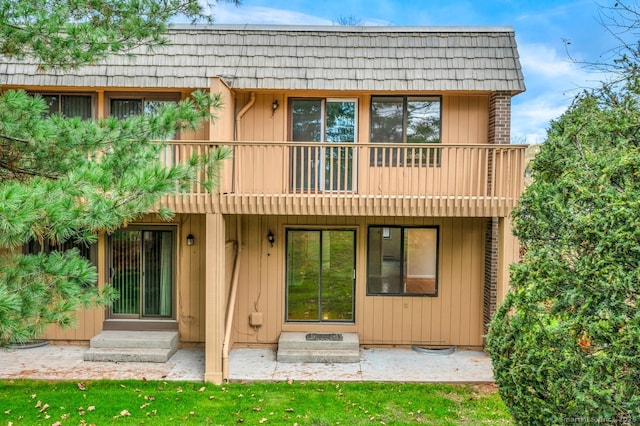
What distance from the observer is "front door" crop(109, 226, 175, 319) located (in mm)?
8555

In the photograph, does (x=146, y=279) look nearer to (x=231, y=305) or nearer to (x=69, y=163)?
(x=231, y=305)

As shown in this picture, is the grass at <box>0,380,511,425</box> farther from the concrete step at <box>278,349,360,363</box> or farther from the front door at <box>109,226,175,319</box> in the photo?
the front door at <box>109,226,175,319</box>

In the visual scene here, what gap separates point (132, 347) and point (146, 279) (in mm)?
1337

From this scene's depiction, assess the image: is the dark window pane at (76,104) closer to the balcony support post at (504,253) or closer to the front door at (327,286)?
the front door at (327,286)

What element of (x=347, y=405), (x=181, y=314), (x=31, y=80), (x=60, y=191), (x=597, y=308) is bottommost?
(x=347, y=405)

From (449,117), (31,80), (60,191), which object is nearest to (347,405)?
(60,191)

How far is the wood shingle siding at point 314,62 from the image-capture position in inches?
312

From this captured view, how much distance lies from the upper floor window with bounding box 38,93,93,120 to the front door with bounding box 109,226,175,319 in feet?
7.93

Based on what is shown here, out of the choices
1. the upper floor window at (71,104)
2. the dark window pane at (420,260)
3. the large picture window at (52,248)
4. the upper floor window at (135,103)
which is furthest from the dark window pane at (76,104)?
the dark window pane at (420,260)

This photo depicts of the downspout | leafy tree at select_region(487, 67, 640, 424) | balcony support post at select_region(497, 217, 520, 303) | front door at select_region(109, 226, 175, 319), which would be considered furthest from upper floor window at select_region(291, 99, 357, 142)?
leafy tree at select_region(487, 67, 640, 424)

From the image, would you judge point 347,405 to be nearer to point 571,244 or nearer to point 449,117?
point 571,244

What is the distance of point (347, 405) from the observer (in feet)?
19.7

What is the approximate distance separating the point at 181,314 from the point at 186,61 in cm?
486

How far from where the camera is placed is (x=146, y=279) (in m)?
8.57
